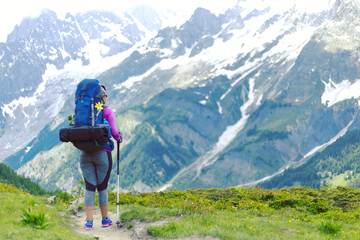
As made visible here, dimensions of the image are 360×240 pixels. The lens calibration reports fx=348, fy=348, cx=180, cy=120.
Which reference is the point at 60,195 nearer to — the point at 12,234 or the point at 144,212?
the point at 144,212

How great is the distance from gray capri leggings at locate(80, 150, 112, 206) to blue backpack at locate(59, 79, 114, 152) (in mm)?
395

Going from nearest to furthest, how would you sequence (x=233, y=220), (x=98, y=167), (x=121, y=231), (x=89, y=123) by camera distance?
(x=89, y=123), (x=98, y=167), (x=121, y=231), (x=233, y=220)

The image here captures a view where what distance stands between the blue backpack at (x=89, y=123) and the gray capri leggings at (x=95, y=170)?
15.5 inches

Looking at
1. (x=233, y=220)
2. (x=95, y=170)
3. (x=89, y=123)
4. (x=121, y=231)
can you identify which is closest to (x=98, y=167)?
(x=95, y=170)

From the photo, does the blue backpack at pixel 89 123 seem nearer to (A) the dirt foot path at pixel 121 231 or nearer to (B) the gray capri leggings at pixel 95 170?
(B) the gray capri leggings at pixel 95 170

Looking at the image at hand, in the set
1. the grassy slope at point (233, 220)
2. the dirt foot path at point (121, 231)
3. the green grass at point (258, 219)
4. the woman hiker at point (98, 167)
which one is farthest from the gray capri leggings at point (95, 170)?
the green grass at point (258, 219)

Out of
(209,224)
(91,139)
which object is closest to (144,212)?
(209,224)

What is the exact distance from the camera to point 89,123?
1277 centimetres

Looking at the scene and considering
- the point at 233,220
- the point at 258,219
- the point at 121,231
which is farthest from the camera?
the point at 258,219

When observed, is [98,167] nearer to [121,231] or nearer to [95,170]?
[95,170]

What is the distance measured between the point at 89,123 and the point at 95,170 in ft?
6.74

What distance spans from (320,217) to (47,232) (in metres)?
12.3

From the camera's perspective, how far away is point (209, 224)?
13320 mm

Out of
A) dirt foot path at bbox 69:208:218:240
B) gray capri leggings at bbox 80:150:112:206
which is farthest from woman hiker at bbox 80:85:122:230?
dirt foot path at bbox 69:208:218:240
